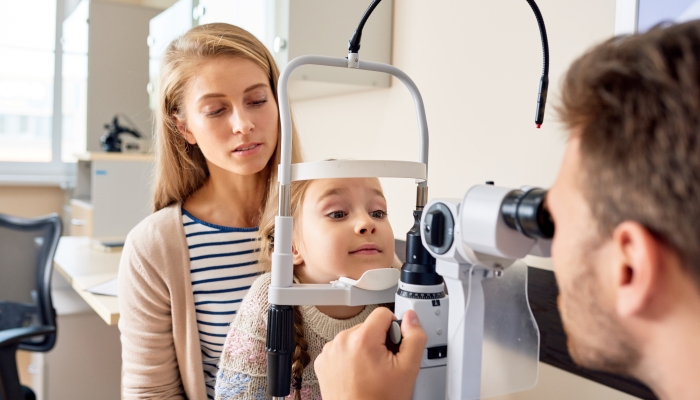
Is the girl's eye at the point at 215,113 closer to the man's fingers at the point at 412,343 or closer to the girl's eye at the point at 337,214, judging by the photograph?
the girl's eye at the point at 337,214

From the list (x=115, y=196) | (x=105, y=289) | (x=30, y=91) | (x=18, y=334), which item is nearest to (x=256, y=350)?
(x=105, y=289)

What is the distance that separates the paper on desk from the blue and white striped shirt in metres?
0.88

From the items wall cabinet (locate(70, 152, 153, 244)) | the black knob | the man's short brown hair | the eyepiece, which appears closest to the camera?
the man's short brown hair

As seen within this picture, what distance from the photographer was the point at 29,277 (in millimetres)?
2293

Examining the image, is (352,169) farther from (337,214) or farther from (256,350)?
(256,350)

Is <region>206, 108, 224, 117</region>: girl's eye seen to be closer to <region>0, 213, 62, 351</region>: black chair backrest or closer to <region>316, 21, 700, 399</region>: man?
<region>316, 21, 700, 399</region>: man

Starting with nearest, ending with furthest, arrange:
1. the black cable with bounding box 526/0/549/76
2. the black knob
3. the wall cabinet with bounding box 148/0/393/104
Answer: the black knob → the black cable with bounding box 526/0/549/76 → the wall cabinet with bounding box 148/0/393/104

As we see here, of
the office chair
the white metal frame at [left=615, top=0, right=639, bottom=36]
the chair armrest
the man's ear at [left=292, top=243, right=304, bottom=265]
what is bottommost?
the chair armrest

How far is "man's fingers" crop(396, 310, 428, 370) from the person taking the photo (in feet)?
2.29

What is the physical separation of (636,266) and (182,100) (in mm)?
1011

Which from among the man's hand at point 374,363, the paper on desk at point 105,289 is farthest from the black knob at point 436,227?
the paper on desk at point 105,289

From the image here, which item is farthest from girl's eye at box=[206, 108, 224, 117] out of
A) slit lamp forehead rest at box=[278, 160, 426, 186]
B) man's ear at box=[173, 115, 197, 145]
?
slit lamp forehead rest at box=[278, 160, 426, 186]

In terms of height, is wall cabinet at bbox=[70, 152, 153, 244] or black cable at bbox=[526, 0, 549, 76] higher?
black cable at bbox=[526, 0, 549, 76]

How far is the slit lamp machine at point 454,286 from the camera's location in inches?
23.5
